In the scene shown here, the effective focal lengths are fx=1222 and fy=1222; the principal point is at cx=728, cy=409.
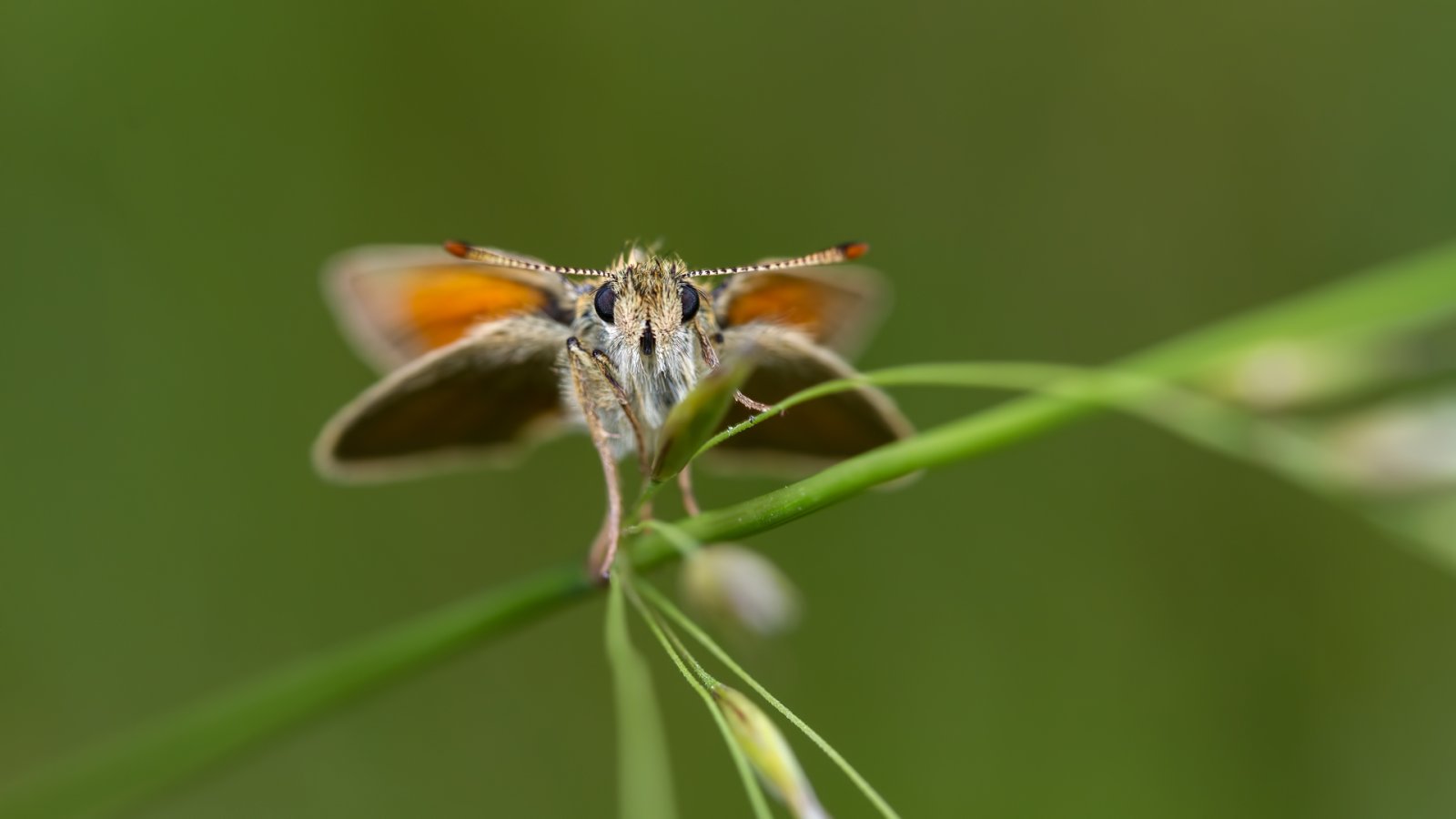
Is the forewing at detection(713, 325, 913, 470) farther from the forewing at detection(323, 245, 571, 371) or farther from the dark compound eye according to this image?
the forewing at detection(323, 245, 571, 371)

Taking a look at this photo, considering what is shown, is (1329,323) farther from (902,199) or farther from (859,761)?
(902,199)

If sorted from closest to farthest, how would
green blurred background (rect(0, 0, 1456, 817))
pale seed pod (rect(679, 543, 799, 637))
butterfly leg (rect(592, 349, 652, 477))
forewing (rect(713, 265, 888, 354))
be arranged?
1. butterfly leg (rect(592, 349, 652, 477))
2. pale seed pod (rect(679, 543, 799, 637))
3. forewing (rect(713, 265, 888, 354))
4. green blurred background (rect(0, 0, 1456, 817))

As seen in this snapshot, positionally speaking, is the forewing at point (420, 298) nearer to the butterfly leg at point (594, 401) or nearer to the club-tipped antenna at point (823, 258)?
the butterfly leg at point (594, 401)

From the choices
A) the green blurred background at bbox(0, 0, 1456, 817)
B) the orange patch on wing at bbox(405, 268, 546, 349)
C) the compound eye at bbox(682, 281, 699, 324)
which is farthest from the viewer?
the green blurred background at bbox(0, 0, 1456, 817)

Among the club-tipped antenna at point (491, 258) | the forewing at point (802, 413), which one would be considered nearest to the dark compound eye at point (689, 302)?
the forewing at point (802, 413)

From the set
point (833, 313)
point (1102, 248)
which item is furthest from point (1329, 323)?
point (1102, 248)

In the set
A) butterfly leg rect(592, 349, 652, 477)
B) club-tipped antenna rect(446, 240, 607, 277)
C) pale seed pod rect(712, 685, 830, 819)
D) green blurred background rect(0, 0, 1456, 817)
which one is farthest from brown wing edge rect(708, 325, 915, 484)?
green blurred background rect(0, 0, 1456, 817)

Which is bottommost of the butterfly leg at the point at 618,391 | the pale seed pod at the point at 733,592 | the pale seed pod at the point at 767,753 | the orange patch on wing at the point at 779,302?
the pale seed pod at the point at 767,753
